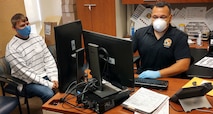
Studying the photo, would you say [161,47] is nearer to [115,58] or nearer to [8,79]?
[115,58]

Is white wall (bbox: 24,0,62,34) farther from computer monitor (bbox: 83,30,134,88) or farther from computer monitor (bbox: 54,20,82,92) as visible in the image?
computer monitor (bbox: 83,30,134,88)

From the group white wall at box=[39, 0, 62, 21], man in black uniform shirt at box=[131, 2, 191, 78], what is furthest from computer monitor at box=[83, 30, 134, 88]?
white wall at box=[39, 0, 62, 21]

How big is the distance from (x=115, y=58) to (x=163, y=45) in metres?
0.82

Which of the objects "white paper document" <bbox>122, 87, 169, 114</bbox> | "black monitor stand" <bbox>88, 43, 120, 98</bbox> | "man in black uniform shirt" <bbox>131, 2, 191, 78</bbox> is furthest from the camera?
"man in black uniform shirt" <bbox>131, 2, 191, 78</bbox>

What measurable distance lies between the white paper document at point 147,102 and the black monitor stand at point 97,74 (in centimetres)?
12

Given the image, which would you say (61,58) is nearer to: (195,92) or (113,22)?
(195,92)

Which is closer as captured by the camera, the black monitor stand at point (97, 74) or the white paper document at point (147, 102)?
the white paper document at point (147, 102)

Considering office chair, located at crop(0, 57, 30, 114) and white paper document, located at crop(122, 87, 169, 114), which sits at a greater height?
white paper document, located at crop(122, 87, 169, 114)

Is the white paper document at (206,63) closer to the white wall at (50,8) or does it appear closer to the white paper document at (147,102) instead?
the white paper document at (147,102)

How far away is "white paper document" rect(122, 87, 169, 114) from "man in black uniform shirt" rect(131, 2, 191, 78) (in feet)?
1.43

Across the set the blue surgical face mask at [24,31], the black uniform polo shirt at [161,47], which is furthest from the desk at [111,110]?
the blue surgical face mask at [24,31]

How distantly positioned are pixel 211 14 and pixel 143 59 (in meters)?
1.35

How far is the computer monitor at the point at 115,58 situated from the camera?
136cm

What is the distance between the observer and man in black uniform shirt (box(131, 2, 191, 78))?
2.01 m
